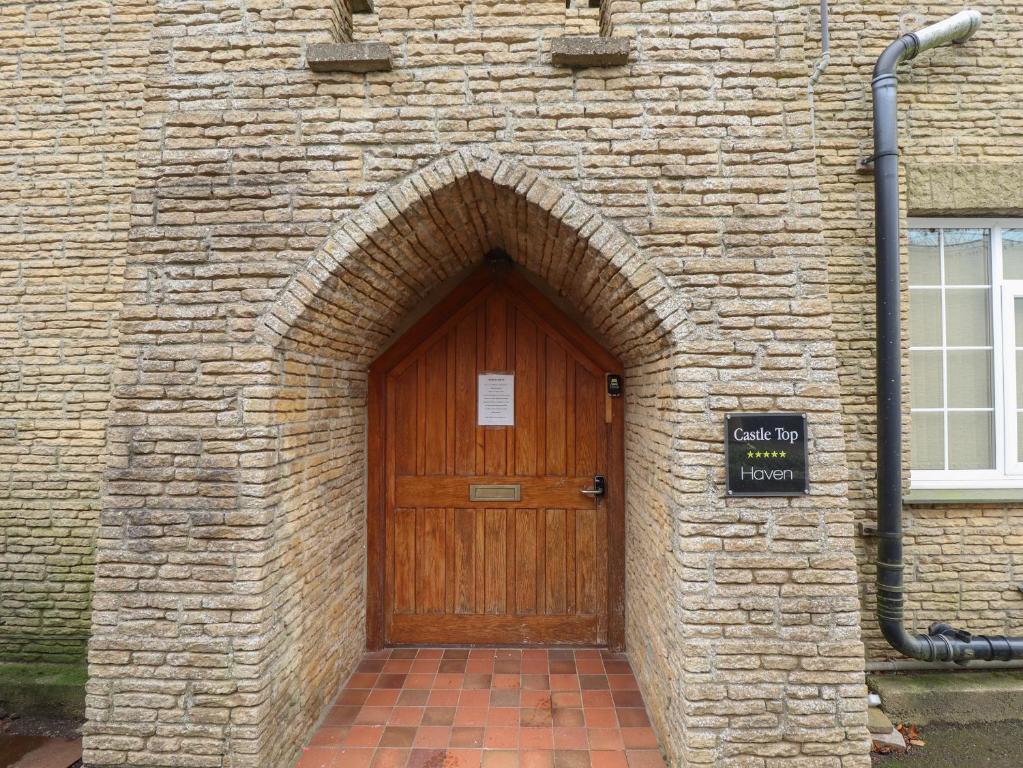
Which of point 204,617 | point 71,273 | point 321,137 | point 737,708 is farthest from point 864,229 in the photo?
point 71,273

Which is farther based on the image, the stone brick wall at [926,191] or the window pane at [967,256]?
the window pane at [967,256]

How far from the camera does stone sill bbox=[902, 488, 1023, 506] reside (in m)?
3.71

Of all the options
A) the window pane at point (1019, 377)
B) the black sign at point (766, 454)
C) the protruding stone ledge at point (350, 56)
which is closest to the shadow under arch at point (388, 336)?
the black sign at point (766, 454)

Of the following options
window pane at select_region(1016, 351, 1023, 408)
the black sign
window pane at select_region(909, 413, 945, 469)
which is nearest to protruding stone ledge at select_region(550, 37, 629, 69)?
the black sign

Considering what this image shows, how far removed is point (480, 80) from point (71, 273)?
A: 136 inches

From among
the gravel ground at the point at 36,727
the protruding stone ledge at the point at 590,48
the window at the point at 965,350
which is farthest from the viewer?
the window at the point at 965,350

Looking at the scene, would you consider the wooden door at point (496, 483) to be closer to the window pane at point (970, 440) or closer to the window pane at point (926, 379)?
the window pane at point (926, 379)

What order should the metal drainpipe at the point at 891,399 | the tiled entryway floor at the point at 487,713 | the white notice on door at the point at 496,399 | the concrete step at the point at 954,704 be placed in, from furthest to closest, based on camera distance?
the white notice on door at the point at 496,399, the concrete step at the point at 954,704, the metal drainpipe at the point at 891,399, the tiled entryway floor at the point at 487,713

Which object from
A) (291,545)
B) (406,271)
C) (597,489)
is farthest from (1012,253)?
(291,545)

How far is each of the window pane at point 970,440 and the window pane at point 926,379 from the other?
0.59 ft

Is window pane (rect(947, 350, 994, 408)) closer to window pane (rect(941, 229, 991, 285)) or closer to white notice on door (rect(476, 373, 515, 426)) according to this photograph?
window pane (rect(941, 229, 991, 285))

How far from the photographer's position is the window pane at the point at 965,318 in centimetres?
406

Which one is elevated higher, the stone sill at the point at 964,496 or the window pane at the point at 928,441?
the window pane at the point at 928,441

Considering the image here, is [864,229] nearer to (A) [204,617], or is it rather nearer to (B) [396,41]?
(B) [396,41]
